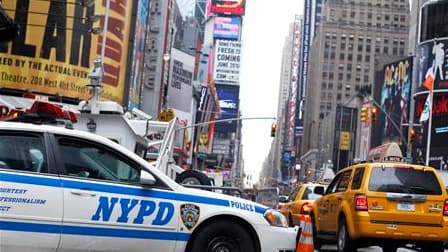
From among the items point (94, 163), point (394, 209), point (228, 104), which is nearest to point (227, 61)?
point (228, 104)

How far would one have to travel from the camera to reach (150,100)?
5853 cm

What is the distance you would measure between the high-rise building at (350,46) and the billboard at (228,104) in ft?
64.5

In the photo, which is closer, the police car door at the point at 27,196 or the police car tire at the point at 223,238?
the police car door at the point at 27,196

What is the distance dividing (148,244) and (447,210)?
6.49 metres

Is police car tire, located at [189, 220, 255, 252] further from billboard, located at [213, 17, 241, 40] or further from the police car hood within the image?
billboard, located at [213, 17, 241, 40]

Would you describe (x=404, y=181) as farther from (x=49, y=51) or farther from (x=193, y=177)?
(x=49, y=51)

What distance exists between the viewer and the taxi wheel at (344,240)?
12.2 m

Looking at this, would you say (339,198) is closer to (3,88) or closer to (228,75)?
(3,88)

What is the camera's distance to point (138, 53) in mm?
44688

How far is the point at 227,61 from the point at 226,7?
48.3 feet

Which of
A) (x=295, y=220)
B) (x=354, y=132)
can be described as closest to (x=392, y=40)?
(x=354, y=132)

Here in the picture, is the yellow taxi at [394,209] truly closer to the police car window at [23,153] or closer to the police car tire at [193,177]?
the police car tire at [193,177]

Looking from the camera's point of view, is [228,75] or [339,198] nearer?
[339,198]

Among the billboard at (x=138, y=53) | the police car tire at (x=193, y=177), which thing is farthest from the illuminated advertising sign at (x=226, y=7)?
the police car tire at (x=193, y=177)
